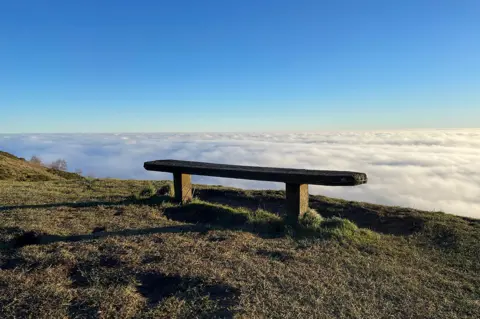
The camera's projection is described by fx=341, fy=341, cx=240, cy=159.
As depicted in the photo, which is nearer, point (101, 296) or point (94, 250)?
point (101, 296)

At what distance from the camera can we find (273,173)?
19.4 ft

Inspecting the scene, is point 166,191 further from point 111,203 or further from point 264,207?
point 264,207

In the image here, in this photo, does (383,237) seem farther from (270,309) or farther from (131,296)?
(131,296)

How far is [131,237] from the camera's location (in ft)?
15.1

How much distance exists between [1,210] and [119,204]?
198 centimetres

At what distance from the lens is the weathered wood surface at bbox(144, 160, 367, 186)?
535 centimetres

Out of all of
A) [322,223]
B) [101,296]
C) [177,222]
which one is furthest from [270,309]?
[177,222]

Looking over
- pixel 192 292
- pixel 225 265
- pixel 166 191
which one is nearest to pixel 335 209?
pixel 166 191

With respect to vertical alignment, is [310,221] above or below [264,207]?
above

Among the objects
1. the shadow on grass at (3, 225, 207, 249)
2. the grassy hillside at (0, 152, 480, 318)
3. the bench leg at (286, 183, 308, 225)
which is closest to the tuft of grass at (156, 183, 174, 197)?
the grassy hillside at (0, 152, 480, 318)

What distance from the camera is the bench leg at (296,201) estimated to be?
5.78 meters

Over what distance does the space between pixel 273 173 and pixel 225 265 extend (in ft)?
8.31

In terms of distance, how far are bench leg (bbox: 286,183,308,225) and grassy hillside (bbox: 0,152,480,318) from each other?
15.5 inches

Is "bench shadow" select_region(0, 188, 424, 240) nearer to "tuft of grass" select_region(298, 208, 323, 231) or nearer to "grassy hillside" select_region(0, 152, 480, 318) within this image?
"grassy hillside" select_region(0, 152, 480, 318)
